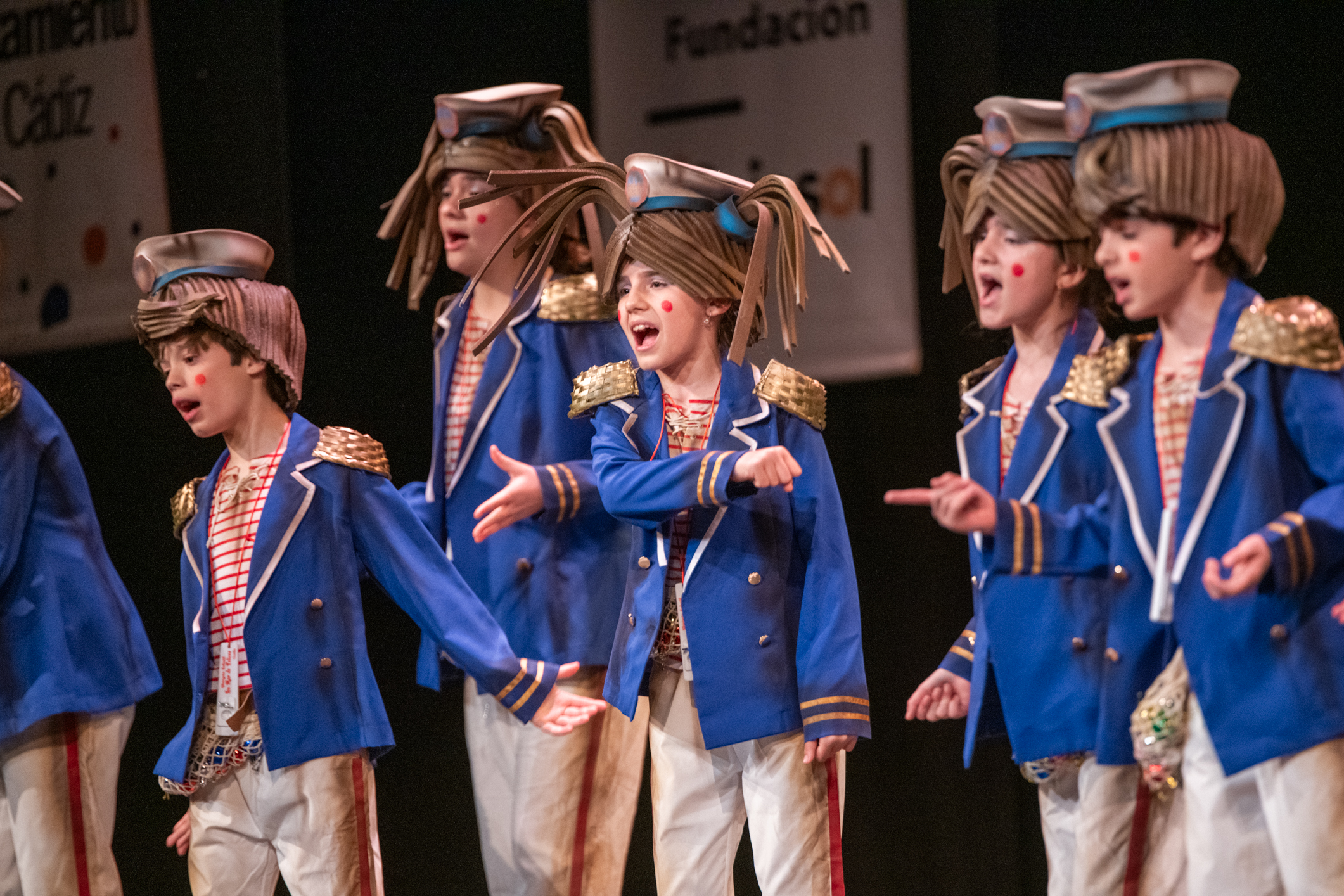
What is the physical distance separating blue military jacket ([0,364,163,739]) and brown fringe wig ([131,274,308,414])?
0.41m

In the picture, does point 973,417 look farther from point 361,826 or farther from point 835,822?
point 361,826

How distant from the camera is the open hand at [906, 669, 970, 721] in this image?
2635mm

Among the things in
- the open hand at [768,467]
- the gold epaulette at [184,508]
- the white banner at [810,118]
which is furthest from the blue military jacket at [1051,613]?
the gold epaulette at [184,508]

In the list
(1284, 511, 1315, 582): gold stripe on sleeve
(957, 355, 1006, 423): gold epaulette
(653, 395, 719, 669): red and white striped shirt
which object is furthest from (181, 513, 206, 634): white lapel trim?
(1284, 511, 1315, 582): gold stripe on sleeve

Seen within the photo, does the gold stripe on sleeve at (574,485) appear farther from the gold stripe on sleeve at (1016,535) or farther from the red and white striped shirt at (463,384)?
the gold stripe on sleeve at (1016,535)

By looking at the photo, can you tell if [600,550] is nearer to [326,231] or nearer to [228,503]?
[228,503]

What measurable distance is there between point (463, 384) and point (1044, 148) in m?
1.37

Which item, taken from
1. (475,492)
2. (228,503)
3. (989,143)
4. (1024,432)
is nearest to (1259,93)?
(989,143)

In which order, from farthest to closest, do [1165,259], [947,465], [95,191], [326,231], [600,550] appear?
[95,191]
[326,231]
[947,465]
[600,550]
[1165,259]

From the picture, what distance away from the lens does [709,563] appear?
2.69m

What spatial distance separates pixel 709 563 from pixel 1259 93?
155 centimetres

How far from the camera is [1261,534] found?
6.81 feet

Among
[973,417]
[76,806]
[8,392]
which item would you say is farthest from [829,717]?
[8,392]

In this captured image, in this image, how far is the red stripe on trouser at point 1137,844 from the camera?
2371mm
